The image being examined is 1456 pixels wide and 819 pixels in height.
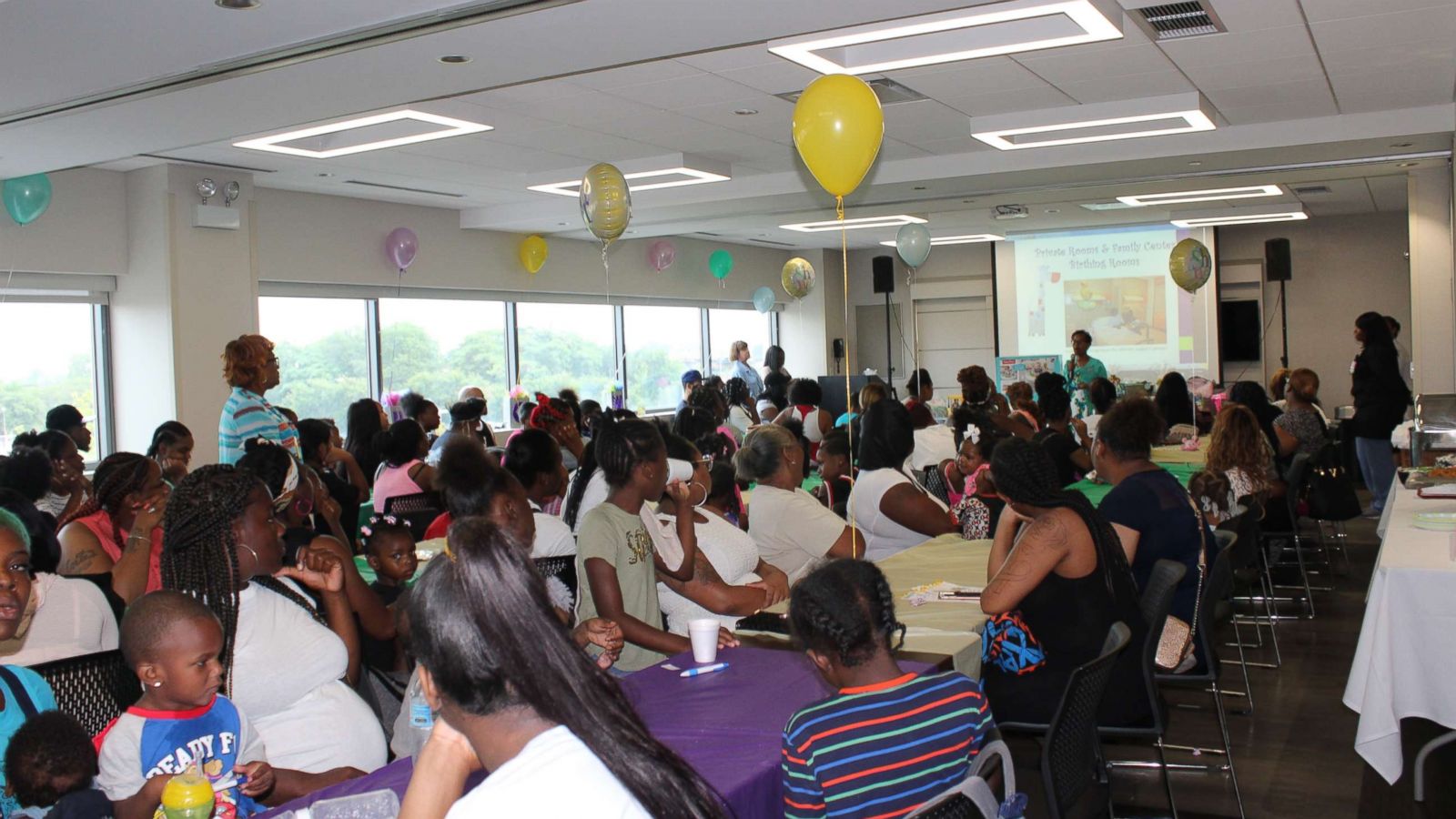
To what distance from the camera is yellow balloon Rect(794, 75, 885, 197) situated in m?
5.01

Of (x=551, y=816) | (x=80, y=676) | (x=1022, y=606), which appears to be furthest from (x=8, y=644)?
(x=1022, y=606)

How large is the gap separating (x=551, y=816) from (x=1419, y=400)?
280 inches

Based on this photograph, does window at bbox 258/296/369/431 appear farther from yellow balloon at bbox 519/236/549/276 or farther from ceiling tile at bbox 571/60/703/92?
ceiling tile at bbox 571/60/703/92

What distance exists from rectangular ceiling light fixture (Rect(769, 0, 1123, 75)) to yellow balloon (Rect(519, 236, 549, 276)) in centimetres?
618

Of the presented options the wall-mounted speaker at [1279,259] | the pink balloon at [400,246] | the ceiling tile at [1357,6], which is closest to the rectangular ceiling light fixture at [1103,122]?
the ceiling tile at [1357,6]

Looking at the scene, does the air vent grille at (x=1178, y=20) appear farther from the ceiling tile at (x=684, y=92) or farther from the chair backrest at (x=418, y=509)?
the chair backrest at (x=418, y=509)

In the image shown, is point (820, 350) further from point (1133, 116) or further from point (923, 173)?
point (1133, 116)

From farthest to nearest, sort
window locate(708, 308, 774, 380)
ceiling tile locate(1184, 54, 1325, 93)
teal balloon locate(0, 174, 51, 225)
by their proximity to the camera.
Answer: window locate(708, 308, 774, 380)
teal balloon locate(0, 174, 51, 225)
ceiling tile locate(1184, 54, 1325, 93)

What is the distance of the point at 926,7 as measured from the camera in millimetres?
4262

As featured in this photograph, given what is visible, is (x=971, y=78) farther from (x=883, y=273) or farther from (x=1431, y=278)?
(x=883, y=273)

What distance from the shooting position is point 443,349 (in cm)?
1122

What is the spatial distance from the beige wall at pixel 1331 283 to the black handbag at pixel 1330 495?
853cm

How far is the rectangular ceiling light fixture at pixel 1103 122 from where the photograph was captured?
287 inches

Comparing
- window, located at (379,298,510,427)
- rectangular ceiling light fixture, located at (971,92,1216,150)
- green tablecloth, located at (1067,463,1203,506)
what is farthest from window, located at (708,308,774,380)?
green tablecloth, located at (1067,463,1203,506)
